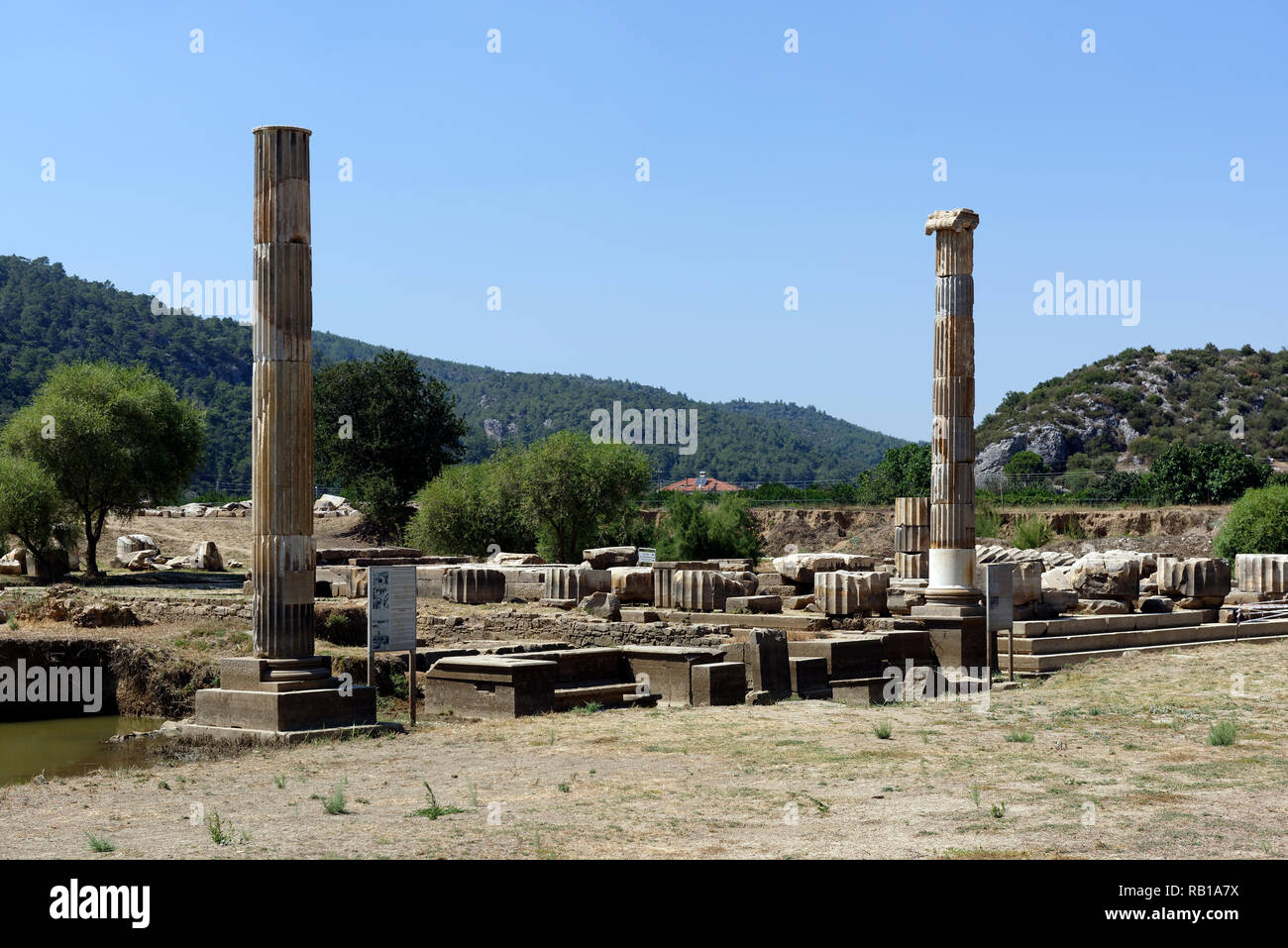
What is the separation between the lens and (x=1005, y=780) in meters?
10.2

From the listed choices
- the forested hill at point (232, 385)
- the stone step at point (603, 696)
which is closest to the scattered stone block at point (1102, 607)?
the stone step at point (603, 696)

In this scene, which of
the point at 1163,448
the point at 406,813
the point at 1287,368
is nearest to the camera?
the point at 406,813

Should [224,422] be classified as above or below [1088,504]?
above

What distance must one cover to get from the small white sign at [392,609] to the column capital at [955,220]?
10.4m

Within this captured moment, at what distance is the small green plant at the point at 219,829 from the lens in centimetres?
786

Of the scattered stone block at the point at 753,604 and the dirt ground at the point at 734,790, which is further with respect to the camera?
the scattered stone block at the point at 753,604

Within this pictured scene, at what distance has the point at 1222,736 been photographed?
1195 centimetres

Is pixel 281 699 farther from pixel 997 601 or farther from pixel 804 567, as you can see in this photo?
pixel 804 567

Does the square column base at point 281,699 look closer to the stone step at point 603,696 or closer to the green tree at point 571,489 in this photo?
the stone step at point 603,696

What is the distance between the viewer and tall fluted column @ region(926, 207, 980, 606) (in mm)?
20297

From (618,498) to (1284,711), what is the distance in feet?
100

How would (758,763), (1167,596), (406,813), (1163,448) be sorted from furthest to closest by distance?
(1163,448), (1167,596), (758,763), (406,813)
